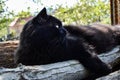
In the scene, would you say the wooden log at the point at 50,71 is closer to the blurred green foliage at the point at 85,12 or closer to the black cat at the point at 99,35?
the black cat at the point at 99,35

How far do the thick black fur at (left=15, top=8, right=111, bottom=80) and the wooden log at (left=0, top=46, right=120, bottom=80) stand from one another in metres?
0.15

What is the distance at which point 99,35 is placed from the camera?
438 cm

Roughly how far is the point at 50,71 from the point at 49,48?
1.76 ft

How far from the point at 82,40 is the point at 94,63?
1.41ft

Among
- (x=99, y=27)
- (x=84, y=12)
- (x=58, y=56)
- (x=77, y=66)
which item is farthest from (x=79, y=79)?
(x=84, y=12)

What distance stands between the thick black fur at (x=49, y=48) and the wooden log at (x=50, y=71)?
15cm

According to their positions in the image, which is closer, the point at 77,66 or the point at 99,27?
the point at 77,66

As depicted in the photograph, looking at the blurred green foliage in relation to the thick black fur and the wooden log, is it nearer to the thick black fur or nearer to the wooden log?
the thick black fur

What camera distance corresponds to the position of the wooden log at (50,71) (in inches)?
105

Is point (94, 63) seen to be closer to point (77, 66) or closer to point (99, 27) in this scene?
point (77, 66)

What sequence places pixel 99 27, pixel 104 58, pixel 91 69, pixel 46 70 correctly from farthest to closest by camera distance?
1. pixel 99 27
2. pixel 104 58
3. pixel 91 69
4. pixel 46 70

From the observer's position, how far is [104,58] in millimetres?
3816

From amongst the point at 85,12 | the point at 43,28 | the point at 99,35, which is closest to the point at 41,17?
the point at 43,28

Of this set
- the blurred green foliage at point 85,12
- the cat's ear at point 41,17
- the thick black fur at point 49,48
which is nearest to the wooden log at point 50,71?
the thick black fur at point 49,48
